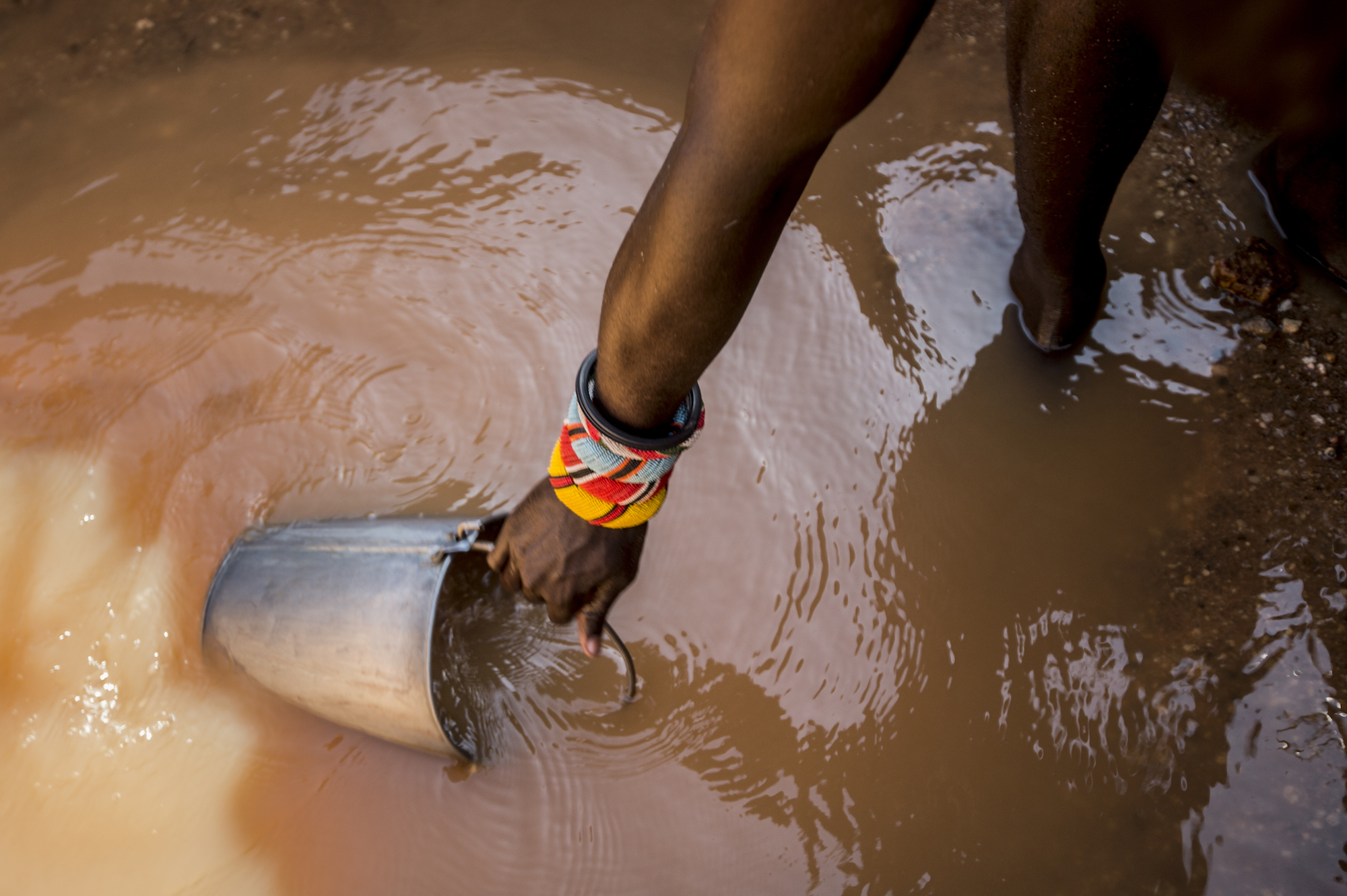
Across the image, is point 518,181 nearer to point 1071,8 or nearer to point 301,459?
point 301,459

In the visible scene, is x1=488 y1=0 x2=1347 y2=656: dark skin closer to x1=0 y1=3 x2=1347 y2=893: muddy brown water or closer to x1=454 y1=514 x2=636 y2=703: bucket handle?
x1=454 y1=514 x2=636 y2=703: bucket handle

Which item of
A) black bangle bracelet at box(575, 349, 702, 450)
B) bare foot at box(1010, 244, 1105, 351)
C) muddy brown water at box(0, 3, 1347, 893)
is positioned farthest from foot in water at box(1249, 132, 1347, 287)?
black bangle bracelet at box(575, 349, 702, 450)

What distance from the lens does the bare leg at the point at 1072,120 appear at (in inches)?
57.3

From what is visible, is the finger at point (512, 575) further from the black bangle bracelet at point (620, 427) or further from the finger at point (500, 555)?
the black bangle bracelet at point (620, 427)

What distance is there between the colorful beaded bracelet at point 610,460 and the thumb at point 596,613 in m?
0.13

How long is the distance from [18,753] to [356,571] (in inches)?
33.3

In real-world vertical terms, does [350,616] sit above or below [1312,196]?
below

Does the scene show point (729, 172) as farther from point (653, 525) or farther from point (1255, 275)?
point (1255, 275)

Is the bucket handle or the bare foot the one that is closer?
the bucket handle

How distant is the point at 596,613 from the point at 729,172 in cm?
77

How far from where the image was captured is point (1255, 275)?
201cm

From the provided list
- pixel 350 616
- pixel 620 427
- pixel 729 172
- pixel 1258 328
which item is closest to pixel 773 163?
pixel 729 172

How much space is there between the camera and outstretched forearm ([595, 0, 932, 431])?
0.77 m

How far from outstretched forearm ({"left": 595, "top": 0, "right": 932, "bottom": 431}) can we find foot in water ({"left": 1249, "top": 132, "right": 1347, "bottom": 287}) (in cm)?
174
